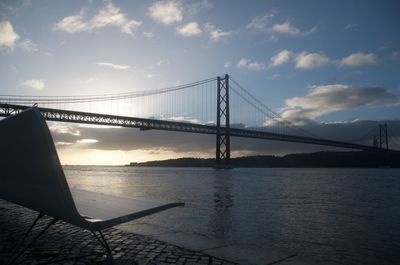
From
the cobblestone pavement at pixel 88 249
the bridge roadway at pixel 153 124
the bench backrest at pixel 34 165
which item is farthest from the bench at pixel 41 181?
the bridge roadway at pixel 153 124

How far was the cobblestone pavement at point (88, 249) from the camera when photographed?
3414mm

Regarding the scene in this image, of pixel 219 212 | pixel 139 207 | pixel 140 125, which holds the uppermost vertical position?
pixel 140 125

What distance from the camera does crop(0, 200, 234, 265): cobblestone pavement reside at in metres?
3.41

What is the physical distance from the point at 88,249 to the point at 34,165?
1723 mm

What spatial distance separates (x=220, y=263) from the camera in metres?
3.34

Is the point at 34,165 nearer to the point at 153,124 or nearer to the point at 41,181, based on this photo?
the point at 41,181

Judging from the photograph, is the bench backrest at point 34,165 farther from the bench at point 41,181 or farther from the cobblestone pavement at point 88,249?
the cobblestone pavement at point 88,249

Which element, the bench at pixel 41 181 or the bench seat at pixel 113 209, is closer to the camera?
the bench at pixel 41 181

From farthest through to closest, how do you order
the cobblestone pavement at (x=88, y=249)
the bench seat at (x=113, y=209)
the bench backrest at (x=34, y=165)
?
the cobblestone pavement at (x=88, y=249) → the bench seat at (x=113, y=209) → the bench backrest at (x=34, y=165)

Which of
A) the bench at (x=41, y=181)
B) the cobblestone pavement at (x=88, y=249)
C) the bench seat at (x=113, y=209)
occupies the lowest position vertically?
the cobblestone pavement at (x=88, y=249)

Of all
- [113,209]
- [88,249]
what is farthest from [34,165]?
[88,249]

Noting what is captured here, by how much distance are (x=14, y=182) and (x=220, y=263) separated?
1.94 meters

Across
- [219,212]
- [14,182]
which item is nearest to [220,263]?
[14,182]

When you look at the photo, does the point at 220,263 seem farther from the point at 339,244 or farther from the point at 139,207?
the point at 339,244
